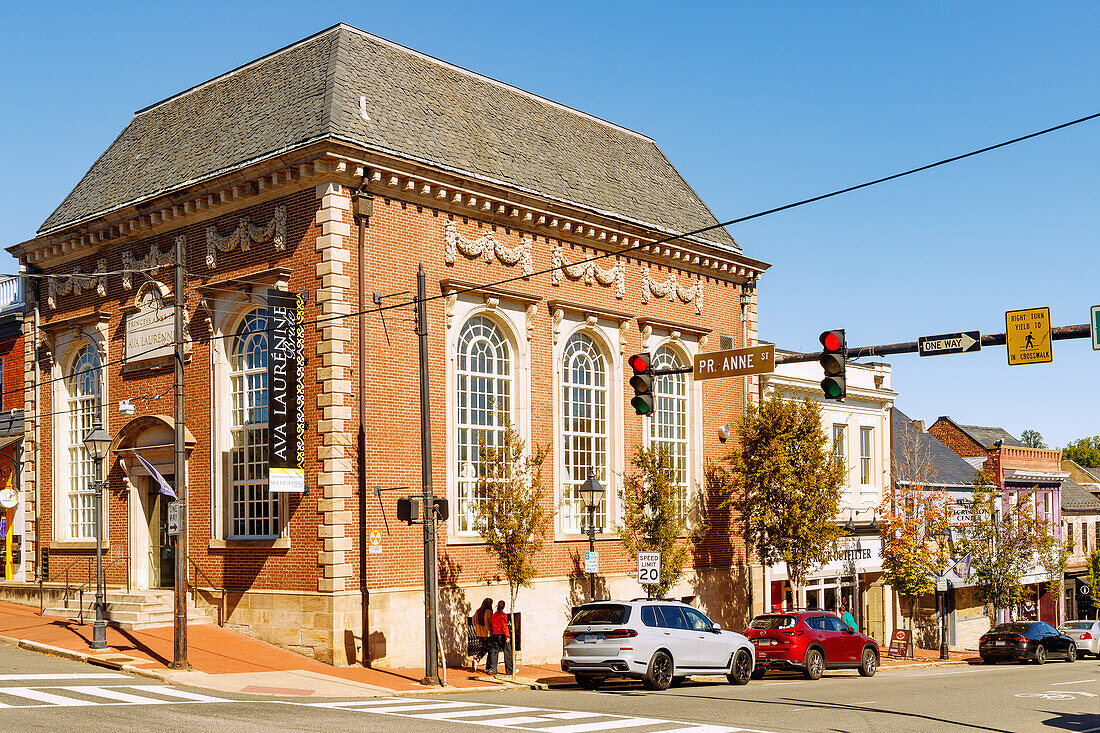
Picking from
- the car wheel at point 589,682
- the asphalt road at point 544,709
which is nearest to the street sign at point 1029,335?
the asphalt road at point 544,709

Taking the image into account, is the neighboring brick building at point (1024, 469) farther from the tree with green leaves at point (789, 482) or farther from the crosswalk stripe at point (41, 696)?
the crosswalk stripe at point (41, 696)

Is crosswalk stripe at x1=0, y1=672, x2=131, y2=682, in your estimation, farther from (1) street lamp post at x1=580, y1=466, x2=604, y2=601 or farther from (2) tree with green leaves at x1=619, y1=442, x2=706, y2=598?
(2) tree with green leaves at x1=619, y1=442, x2=706, y2=598

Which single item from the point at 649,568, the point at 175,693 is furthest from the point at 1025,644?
the point at 175,693

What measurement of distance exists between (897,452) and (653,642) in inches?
1132

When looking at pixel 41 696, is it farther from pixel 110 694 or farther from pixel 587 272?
pixel 587 272

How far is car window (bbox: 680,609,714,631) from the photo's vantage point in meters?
23.0

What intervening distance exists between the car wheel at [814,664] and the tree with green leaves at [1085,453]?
111354 millimetres

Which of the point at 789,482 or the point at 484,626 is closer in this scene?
the point at 484,626

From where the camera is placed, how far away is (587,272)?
30750 mm

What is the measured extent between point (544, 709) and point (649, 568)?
28.9 ft

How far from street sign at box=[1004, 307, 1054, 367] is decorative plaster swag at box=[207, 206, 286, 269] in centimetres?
1523

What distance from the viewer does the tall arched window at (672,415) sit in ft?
108

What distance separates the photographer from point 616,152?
3641 cm

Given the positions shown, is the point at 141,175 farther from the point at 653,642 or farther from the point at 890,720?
the point at 890,720
